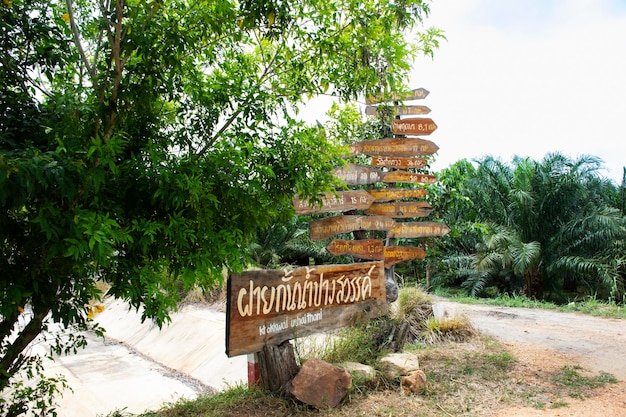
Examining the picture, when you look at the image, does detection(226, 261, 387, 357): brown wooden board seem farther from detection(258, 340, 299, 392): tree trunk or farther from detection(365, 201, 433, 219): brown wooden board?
detection(365, 201, 433, 219): brown wooden board

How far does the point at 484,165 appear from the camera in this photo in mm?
14156

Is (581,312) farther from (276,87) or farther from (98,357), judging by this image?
(98,357)

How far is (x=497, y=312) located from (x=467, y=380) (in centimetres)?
507

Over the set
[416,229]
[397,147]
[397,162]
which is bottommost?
[416,229]

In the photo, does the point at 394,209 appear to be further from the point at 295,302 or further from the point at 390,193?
the point at 295,302

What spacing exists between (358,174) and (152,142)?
3.45 meters

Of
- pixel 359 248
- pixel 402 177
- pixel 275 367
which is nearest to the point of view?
pixel 275 367

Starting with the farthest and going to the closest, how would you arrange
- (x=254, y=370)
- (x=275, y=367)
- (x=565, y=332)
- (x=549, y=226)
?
(x=549, y=226)
(x=565, y=332)
(x=254, y=370)
(x=275, y=367)

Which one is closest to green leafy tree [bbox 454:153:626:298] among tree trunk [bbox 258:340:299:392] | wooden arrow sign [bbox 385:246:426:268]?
wooden arrow sign [bbox 385:246:426:268]

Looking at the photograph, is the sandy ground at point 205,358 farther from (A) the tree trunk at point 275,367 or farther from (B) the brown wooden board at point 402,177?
(B) the brown wooden board at point 402,177

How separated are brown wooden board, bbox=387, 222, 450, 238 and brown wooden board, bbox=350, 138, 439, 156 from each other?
3.06 feet

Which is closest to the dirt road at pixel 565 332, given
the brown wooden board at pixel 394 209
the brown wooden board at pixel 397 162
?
the brown wooden board at pixel 394 209

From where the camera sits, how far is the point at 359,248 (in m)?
6.14

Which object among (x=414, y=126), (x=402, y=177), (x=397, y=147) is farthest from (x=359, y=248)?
(x=414, y=126)
